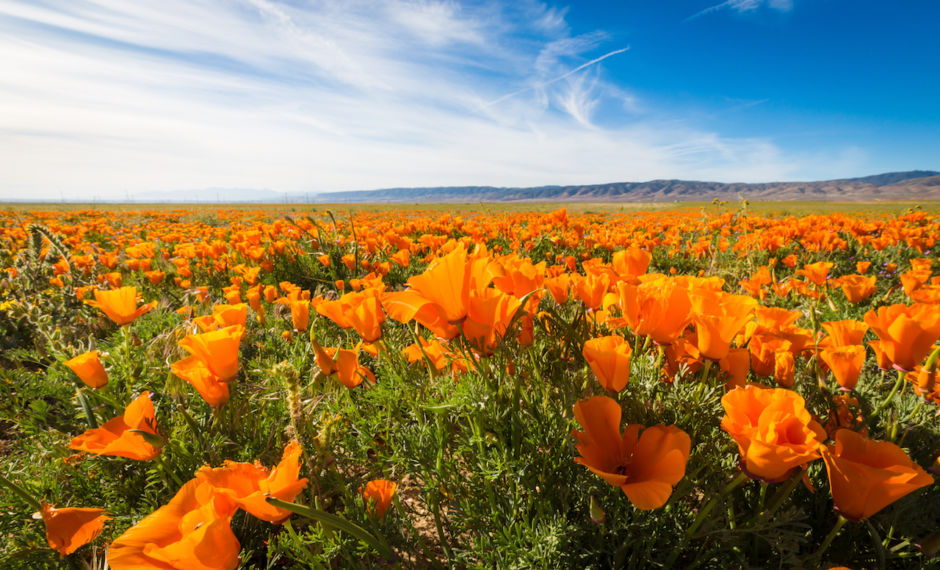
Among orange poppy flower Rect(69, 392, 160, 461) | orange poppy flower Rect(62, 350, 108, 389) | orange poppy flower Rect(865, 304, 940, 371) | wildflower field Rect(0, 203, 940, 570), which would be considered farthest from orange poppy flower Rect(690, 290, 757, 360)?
orange poppy flower Rect(62, 350, 108, 389)

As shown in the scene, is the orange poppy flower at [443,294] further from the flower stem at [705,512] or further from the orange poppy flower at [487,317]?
the flower stem at [705,512]

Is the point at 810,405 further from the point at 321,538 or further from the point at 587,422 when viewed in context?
the point at 321,538

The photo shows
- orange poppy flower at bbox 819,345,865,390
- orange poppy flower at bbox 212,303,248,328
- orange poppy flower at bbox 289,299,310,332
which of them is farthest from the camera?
orange poppy flower at bbox 289,299,310,332

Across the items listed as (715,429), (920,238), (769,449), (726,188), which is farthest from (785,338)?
(726,188)

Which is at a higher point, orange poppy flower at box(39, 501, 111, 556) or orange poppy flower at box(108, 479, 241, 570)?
orange poppy flower at box(108, 479, 241, 570)

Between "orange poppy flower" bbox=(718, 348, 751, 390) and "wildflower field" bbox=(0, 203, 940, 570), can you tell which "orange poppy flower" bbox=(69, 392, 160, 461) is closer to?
"wildflower field" bbox=(0, 203, 940, 570)

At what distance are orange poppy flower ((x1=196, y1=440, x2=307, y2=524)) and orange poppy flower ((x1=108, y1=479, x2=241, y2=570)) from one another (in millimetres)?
27

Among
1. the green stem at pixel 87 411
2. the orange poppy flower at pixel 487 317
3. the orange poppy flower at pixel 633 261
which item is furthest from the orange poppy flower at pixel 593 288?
the green stem at pixel 87 411

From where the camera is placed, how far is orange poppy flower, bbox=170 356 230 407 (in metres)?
1.11

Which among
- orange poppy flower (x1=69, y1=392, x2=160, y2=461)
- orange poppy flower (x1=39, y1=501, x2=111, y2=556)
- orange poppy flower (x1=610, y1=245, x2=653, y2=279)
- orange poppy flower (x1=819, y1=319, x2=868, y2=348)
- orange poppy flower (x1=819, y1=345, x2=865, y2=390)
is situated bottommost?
orange poppy flower (x1=39, y1=501, x2=111, y2=556)

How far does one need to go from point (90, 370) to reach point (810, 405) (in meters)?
2.27

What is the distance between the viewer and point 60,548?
1.01m

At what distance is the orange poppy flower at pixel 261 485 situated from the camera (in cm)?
77

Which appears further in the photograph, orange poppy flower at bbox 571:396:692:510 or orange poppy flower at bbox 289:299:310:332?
orange poppy flower at bbox 289:299:310:332
